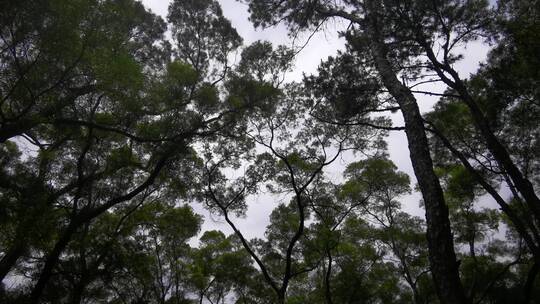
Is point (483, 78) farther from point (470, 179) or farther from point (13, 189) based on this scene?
point (13, 189)

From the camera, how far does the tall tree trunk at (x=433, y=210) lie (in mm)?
3834

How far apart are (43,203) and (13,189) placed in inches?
31.6

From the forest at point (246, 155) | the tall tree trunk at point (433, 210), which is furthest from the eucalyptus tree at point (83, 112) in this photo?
the tall tree trunk at point (433, 210)

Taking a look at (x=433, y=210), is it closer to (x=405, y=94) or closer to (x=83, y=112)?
(x=405, y=94)

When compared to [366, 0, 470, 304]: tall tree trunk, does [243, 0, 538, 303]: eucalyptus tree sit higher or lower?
higher

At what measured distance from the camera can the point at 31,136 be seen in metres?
10.2

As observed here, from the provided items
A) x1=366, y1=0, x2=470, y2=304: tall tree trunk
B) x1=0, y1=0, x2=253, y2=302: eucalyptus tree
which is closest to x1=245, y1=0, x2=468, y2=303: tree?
x1=366, y1=0, x2=470, y2=304: tall tree trunk

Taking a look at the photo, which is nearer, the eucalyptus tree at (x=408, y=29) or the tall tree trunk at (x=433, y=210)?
the tall tree trunk at (x=433, y=210)

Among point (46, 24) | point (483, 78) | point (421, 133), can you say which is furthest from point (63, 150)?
point (483, 78)

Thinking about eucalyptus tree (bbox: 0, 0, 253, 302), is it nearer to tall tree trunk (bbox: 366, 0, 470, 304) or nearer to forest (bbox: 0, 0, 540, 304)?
forest (bbox: 0, 0, 540, 304)

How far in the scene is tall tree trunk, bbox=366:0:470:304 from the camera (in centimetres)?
383

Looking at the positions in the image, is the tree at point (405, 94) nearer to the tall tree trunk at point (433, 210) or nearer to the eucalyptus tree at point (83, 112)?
the tall tree trunk at point (433, 210)

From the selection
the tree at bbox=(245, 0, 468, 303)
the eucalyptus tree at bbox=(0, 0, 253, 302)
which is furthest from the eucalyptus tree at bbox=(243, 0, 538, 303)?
the eucalyptus tree at bbox=(0, 0, 253, 302)

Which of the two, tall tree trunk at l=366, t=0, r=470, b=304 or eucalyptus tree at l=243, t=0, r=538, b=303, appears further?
eucalyptus tree at l=243, t=0, r=538, b=303
